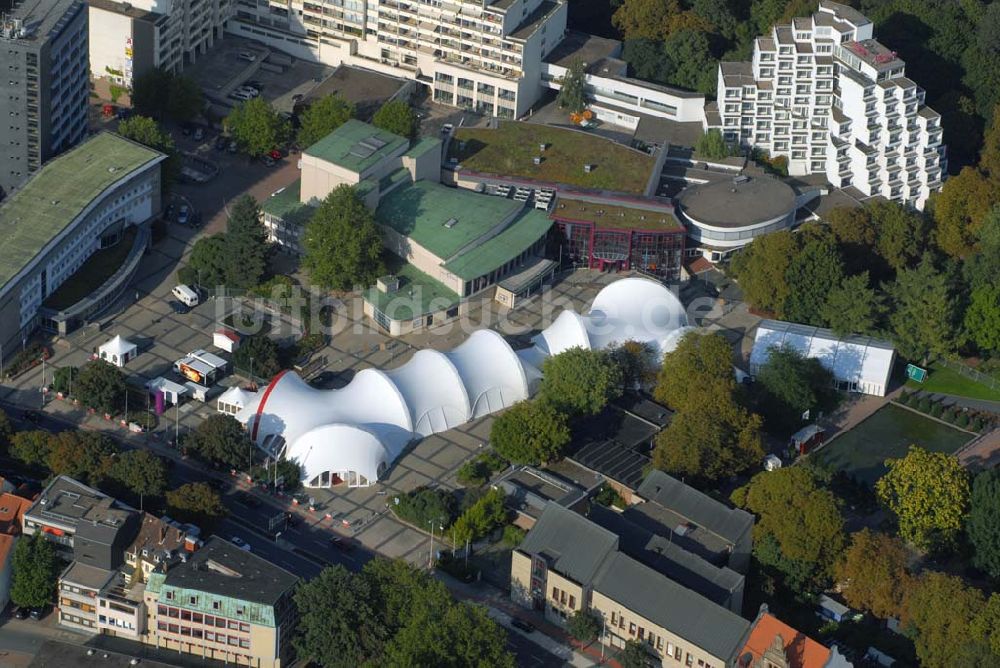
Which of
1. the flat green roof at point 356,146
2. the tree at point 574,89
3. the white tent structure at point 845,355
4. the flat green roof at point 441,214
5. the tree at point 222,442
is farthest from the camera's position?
the tree at point 574,89

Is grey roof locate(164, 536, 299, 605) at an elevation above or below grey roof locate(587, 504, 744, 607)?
below

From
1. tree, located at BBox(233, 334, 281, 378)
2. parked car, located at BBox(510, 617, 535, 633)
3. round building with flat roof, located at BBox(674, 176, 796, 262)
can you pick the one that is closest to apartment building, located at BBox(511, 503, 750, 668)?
parked car, located at BBox(510, 617, 535, 633)

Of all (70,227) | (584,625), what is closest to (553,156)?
(70,227)

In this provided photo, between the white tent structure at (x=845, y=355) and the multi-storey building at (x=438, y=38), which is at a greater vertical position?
the multi-storey building at (x=438, y=38)

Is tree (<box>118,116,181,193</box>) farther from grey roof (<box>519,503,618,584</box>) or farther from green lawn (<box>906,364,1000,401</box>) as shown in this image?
green lawn (<box>906,364,1000,401</box>)

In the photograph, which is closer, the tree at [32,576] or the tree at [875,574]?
the tree at [32,576]

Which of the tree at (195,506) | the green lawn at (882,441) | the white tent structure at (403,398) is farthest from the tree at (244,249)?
the green lawn at (882,441)

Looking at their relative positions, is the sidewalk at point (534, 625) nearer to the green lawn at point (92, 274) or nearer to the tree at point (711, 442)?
the tree at point (711, 442)
